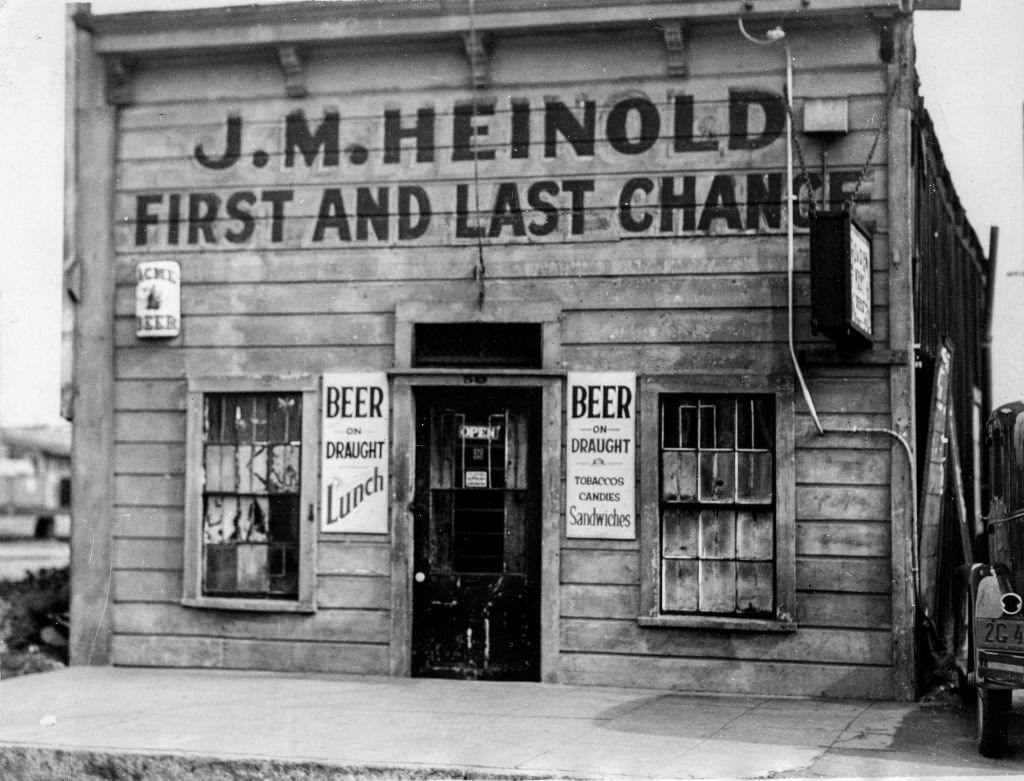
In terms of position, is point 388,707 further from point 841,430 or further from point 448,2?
point 448,2

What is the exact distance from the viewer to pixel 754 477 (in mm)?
10195

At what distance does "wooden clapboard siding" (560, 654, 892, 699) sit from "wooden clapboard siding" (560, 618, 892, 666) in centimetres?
6

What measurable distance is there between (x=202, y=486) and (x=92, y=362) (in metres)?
1.57

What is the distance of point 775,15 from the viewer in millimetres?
10102

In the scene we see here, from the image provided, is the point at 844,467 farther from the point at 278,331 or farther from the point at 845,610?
the point at 278,331

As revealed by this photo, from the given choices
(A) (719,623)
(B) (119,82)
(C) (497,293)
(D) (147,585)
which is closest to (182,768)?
(D) (147,585)

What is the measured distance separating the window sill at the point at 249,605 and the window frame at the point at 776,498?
296 cm

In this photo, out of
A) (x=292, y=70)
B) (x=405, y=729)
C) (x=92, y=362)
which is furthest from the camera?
(x=92, y=362)

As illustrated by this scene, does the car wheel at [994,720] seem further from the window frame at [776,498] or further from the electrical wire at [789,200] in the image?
the electrical wire at [789,200]

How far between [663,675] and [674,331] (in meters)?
2.82

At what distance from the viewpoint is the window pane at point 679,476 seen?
10.3 metres

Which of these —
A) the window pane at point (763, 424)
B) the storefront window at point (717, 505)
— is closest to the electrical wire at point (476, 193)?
the storefront window at point (717, 505)

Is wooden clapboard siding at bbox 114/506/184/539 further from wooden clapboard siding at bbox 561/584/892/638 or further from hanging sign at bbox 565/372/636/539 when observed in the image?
wooden clapboard siding at bbox 561/584/892/638

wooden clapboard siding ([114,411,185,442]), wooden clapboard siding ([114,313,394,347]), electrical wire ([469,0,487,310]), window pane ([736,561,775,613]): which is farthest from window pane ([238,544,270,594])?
window pane ([736,561,775,613])
